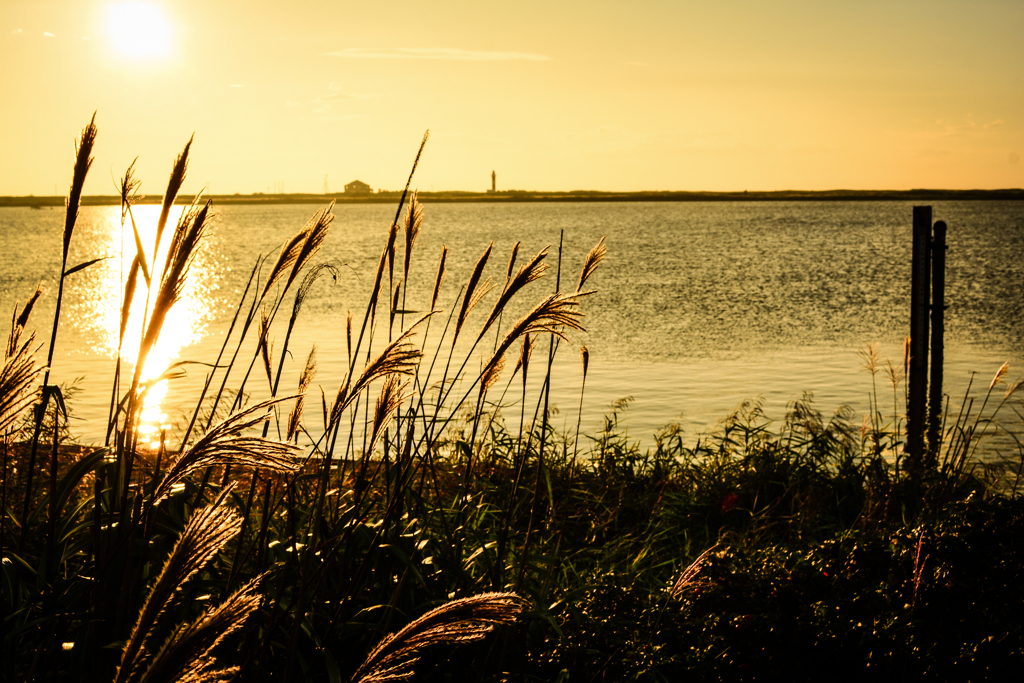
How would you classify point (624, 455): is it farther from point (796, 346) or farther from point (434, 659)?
point (796, 346)

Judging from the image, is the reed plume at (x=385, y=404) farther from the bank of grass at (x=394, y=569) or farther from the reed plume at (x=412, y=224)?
A: the reed plume at (x=412, y=224)

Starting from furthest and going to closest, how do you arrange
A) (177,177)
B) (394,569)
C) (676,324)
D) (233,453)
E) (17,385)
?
1. (676,324)
2. (394,569)
3. (177,177)
4. (17,385)
5. (233,453)

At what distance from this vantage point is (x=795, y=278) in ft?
112

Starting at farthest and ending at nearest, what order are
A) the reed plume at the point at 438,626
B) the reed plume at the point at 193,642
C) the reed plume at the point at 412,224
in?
the reed plume at the point at 412,224, the reed plume at the point at 438,626, the reed plume at the point at 193,642

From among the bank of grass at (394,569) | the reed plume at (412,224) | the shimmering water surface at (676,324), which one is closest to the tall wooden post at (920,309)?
the shimmering water surface at (676,324)

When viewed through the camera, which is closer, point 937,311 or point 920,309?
point 920,309

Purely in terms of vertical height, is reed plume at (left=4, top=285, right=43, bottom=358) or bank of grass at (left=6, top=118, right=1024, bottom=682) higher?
reed plume at (left=4, top=285, right=43, bottom=358)

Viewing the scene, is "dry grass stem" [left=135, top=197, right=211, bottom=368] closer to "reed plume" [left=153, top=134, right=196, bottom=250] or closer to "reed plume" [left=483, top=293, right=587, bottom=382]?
"reed plume" [left=153, top=134, right=196, bottom=250]

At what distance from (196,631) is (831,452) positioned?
707 centimetres

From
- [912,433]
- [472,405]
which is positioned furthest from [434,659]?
[912,433]

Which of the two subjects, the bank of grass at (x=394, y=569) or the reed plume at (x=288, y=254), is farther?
the reed plume at (x=288, y=254)

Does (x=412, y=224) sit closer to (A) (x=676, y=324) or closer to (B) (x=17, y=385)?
(B) (x=17, y=385)

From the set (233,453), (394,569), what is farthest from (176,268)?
(394,569)

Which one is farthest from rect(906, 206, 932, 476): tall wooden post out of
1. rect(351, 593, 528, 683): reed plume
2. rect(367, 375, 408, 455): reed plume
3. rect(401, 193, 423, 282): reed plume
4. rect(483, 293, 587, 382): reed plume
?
rect(351, 593, 528, 683): reed plume
